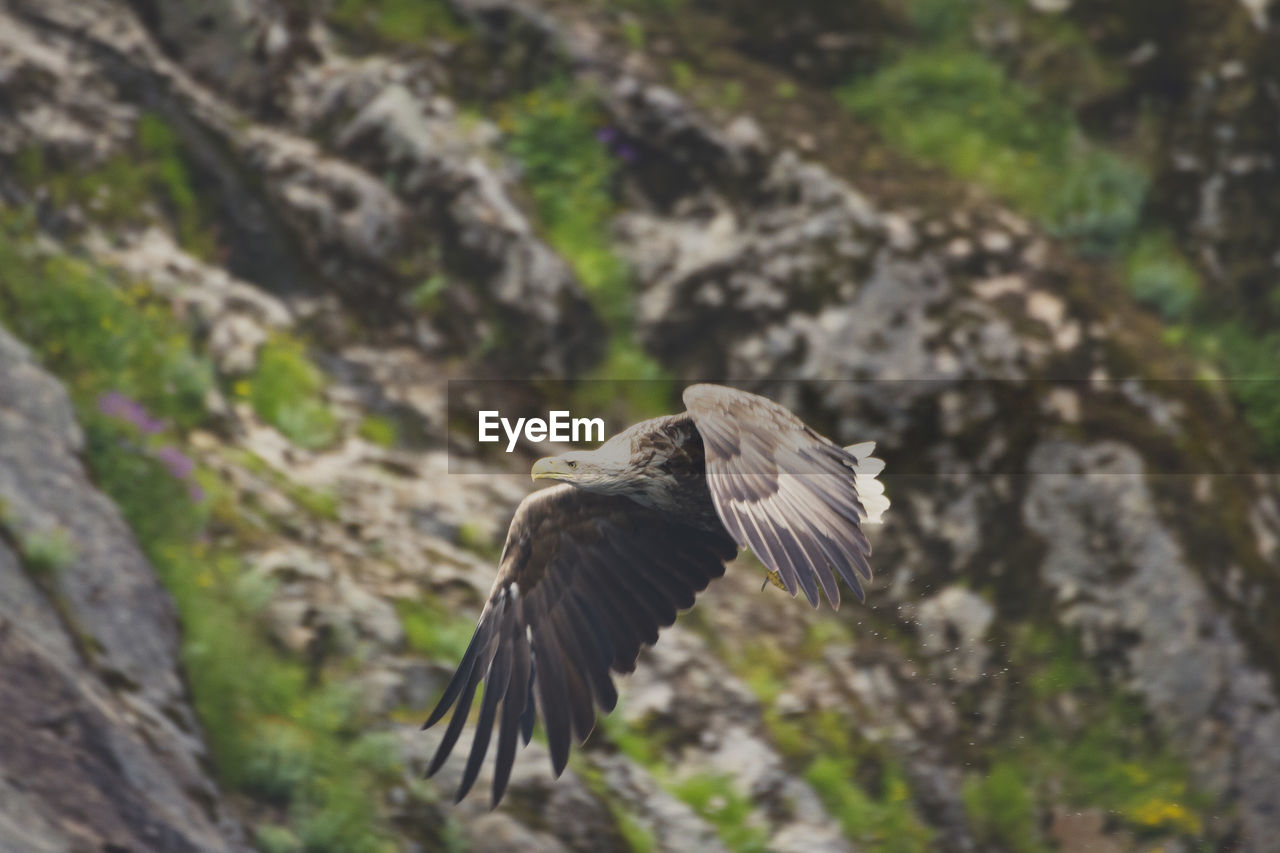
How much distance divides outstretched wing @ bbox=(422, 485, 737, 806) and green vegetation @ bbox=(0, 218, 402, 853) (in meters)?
1.08

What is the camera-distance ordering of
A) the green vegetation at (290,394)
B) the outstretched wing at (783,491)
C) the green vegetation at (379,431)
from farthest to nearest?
the green vegetation at (379,431) < the green vegetation at (290,394) < the outstretched wing at (783,491)

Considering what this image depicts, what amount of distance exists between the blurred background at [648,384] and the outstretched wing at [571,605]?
124cm

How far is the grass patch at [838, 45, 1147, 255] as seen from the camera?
995cm

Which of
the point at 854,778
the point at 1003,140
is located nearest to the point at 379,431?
the point at 854,778

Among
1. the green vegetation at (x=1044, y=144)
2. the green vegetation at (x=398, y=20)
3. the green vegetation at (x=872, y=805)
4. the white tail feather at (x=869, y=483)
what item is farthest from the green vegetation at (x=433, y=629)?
the green vegetation at (x=1044, y=144)

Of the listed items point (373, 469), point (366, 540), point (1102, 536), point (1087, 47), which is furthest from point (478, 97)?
point (1102, 536)

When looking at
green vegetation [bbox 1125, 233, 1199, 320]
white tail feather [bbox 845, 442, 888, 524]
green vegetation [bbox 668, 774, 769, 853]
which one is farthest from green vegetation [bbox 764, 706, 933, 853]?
green vegetation [bbox 1125, 233, 1199, 320]

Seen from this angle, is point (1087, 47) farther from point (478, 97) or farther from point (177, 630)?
point (177, 630)

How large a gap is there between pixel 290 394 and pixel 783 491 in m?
4.95

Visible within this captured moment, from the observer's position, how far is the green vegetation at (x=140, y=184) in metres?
9.05

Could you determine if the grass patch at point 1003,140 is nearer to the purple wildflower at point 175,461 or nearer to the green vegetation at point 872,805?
the green vegetation at point 872,805

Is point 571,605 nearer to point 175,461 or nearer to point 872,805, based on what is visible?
point 872,805

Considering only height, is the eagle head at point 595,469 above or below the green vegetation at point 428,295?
below

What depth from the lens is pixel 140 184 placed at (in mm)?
9367
